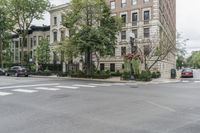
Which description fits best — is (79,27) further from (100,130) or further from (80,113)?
(100,130)

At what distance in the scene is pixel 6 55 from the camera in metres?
65.1

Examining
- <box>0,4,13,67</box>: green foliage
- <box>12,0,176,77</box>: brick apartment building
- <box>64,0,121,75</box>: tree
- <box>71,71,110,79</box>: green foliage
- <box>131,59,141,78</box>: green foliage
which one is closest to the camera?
<box>131,59,141,78</box>: green foliage

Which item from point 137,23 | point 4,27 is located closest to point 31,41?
point 4,27

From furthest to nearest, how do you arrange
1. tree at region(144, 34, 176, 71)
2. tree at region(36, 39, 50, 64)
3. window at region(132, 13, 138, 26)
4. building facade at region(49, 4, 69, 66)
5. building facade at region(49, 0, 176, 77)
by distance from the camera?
1. building facade at region(49, 4, 69, 66)
2. tree at region(36, 39, 50, 64)
3. window at region(132, 13, 138, 26)
4. building facade at region(49, 0, 176, 77)
5. tree at region(144, 34, 176, 71)

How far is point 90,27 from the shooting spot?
117ft

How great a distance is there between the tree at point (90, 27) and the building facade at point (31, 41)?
2541 centimetres

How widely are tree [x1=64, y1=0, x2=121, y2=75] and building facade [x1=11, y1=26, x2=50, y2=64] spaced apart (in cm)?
2541

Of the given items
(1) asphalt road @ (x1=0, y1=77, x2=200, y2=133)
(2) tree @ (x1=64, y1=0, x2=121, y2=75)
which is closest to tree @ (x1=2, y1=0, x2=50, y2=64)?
(2) tree @ (x1=64, y1=0, x2=121, y2=75)

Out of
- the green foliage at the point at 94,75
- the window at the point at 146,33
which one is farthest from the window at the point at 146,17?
the green foliage at the point at 94,75

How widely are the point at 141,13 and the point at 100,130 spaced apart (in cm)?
4135

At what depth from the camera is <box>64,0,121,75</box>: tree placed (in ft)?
116

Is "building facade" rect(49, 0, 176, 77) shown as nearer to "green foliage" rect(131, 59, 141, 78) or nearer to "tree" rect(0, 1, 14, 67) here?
"green foliage" rect(131, 59, 141, 78)

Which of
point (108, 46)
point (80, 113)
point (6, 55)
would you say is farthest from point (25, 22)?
point (80, 113)

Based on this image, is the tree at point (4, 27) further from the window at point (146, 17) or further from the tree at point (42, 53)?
the window at point (146, 17)
